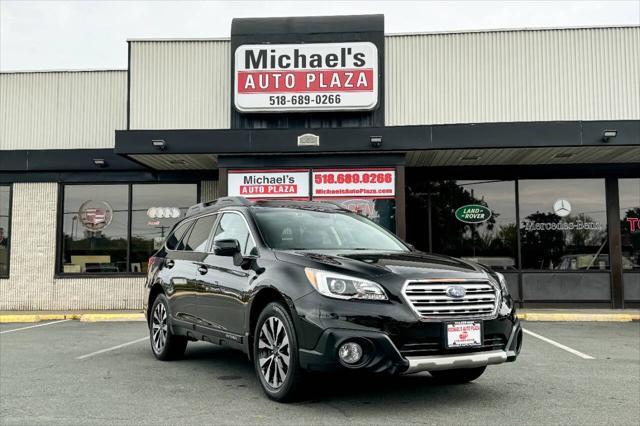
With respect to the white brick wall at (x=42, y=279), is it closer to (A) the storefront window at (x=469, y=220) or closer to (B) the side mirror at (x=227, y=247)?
(A) the storefront window at (x=469, y=220)

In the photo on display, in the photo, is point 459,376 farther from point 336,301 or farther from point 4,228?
point 4,228

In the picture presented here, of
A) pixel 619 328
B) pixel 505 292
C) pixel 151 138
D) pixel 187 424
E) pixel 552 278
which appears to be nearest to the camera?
pixel 187 424

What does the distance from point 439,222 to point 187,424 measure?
11.4m

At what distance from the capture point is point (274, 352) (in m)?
5.21

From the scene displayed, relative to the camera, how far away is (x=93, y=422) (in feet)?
15.4

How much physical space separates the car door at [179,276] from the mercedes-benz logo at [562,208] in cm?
1008

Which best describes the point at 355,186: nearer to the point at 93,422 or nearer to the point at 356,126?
the point at 356,126

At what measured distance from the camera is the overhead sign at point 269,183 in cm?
1405

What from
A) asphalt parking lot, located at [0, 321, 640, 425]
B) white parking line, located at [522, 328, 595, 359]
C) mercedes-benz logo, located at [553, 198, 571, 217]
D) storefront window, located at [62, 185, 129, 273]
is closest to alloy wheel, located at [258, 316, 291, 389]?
asphalt parking lot, located at [0, 321, 640, 425]

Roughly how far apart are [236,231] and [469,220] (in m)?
9.83

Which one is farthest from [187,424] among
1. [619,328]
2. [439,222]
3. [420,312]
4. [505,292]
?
[439,222]

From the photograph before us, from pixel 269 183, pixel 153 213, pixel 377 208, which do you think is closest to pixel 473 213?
pixel 377 208

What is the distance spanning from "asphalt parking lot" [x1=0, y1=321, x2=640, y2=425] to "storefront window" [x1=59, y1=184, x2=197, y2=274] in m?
6.83

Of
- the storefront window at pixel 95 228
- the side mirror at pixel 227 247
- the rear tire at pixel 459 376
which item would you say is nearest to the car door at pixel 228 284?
the side mirror at pixel 227 247
